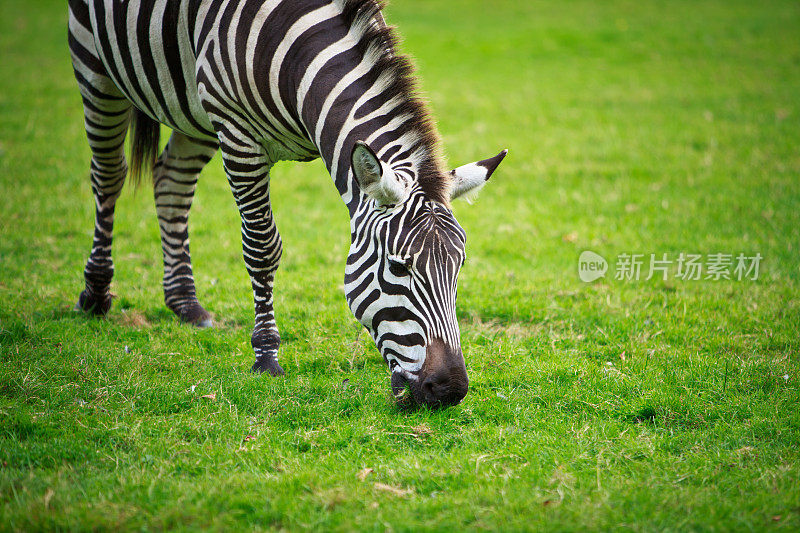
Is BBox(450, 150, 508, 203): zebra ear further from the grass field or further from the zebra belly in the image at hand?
the zebra belly

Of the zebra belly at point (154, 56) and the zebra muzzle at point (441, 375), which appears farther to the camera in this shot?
the zebra belly at point (154, 56)

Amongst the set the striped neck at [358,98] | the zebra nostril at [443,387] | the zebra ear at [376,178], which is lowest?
the zebra nostril at [443,387]

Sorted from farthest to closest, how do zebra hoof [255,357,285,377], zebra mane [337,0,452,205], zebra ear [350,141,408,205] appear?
zebra hoof [255,357,285,377] → zebra mane [337,0,452,205] → zebra ear [350,141,408,205]

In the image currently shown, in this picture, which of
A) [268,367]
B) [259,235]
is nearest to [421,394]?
[268,367]

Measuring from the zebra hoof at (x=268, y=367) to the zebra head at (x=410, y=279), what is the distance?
1.37 metres

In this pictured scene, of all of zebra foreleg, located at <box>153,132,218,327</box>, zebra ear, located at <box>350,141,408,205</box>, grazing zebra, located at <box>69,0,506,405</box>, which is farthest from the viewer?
zebra foreleg, located at <box>153,132,218,327</box>

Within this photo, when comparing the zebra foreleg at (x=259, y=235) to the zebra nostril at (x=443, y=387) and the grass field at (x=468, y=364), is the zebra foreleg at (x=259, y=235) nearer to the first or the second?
the grass field at (x=468, y=364)

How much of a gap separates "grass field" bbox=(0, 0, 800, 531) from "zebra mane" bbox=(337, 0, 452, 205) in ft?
5.56

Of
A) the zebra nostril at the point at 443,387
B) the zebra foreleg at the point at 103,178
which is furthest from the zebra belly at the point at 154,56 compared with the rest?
the zebra nostril at the point at 443,387

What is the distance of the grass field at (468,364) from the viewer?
3.92 m

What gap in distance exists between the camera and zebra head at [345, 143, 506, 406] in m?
4.27

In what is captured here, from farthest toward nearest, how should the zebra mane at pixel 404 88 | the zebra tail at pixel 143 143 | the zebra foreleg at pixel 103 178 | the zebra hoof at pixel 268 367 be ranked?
the zebra tail at pixel 143 143, the zebra foreleg at pixel 103 178, the zebra hoof at pixel 268 367, the zebra mane at pixel 404 88

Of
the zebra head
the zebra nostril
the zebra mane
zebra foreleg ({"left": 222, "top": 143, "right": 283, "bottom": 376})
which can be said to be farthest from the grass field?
the zebra mane

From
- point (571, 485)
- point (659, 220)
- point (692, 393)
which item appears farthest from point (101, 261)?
point (659, 220)
